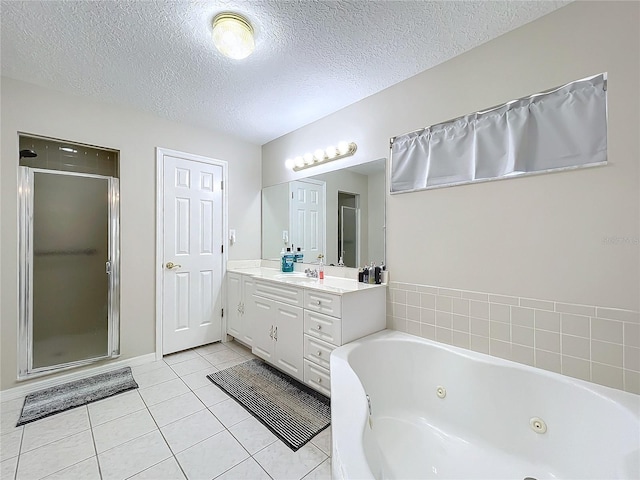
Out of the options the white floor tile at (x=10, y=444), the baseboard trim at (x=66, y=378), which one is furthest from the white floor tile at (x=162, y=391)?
the white floor tile at (x=10, y=444)

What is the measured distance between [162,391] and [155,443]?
64 centimetres

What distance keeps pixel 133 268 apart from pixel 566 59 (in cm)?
356

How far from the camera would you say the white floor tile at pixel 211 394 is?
2088 millimetres

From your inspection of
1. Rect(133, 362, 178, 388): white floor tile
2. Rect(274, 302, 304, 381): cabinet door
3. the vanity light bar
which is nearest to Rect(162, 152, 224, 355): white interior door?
Rect(133, 362, 178, 388): white floor tile

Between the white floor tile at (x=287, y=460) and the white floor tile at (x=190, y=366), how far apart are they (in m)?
1.31

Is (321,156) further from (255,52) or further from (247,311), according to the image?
(247,311)

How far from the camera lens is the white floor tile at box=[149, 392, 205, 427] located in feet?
6.19

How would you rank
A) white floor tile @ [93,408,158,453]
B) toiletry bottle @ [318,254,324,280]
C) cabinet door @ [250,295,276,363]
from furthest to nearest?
toiletry bottle @ [318,254,324,280], cabinet door @ [250,295,276,363], white floor tile @ [93,408,158,453]

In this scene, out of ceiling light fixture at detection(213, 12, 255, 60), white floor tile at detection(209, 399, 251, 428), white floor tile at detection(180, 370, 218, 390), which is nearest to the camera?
ceiling light fixture at detection(213, 12, 255, 60)

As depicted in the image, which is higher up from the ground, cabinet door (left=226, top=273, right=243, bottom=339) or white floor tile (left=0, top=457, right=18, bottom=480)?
cabinet door (left=226, top=273, right=243, bottom=339)

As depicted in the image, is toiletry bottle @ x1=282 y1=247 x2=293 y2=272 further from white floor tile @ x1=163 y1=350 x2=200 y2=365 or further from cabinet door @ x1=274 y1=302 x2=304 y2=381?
white floor tile @ x1=163 y1=350 x2=200 y2=365

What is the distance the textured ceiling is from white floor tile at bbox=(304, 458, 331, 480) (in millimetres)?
2483

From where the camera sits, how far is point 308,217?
3.02m

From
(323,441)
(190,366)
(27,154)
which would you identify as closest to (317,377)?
(323,441)
